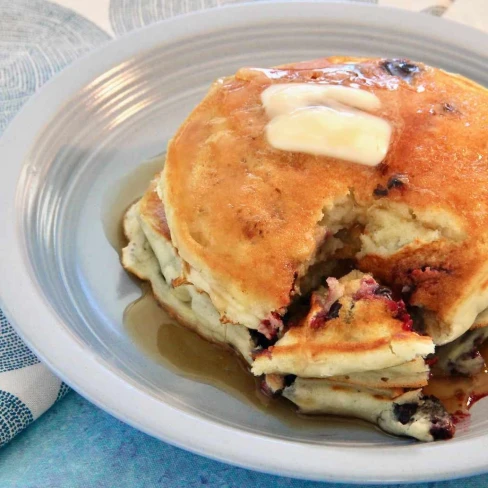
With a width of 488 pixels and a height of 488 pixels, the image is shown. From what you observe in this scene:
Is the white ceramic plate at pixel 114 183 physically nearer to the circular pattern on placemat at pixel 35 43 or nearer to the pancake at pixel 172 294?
the pancake at pixel 172 294

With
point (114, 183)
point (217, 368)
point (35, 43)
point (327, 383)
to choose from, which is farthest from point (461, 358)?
point (35, 43)

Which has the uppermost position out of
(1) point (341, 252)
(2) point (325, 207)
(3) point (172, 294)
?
(2) point (325, 207)

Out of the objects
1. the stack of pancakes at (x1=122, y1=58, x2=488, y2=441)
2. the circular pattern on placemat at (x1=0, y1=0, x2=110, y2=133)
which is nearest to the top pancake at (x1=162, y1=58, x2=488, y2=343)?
the stack of pancakes at (x1=122, y1=58, x2=488, y2=441)

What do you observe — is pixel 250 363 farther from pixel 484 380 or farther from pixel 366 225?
pixel 484 380

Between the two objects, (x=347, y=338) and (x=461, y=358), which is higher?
(x=347, y=338)

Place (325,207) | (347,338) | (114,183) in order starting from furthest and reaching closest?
(114,183), (325,207), (347,338)

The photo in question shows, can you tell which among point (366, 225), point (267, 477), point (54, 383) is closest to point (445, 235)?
point (366, 225)

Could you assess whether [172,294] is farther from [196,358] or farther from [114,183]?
[114,183]
